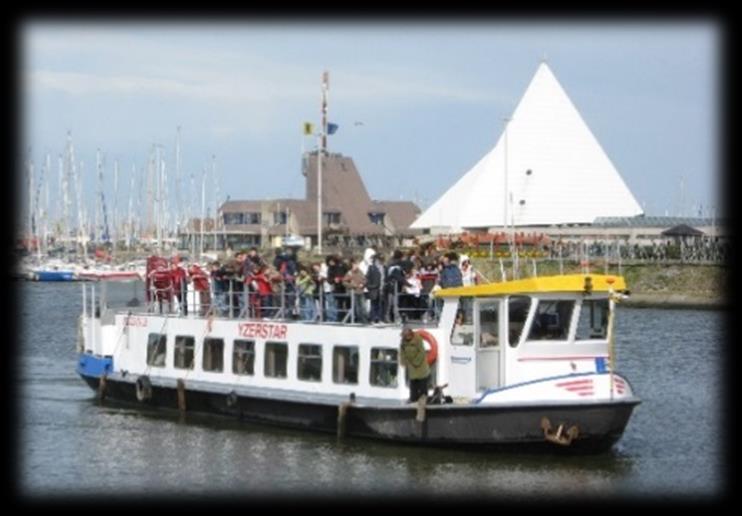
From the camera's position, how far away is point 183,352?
32.0 metres

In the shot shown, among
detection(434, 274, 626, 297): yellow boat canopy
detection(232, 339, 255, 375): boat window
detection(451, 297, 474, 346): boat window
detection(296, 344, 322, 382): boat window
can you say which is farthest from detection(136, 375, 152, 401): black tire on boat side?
detection(434, 274, 626, 297): yellow boat canopy

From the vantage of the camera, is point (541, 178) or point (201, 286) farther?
point (541, 178)

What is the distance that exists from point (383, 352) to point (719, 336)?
114ft

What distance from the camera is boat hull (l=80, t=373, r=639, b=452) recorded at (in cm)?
2469

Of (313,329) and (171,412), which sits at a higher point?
(313,329)

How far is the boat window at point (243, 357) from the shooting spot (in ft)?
98.8

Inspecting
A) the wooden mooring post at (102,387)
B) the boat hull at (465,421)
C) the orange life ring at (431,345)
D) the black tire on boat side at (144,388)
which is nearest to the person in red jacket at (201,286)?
the black tire on boat side at (144,388)

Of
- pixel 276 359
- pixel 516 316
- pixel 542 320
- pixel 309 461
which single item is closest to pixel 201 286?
pixel 276 359

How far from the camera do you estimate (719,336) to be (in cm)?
5944

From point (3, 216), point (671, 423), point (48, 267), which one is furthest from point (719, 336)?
point (48, 267)

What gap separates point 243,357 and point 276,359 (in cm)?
109

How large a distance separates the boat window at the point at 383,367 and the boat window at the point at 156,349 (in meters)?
6.69

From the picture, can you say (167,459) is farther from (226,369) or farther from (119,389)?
(119,389)

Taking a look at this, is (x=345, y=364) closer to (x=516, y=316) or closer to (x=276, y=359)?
(x=276, y=359)
